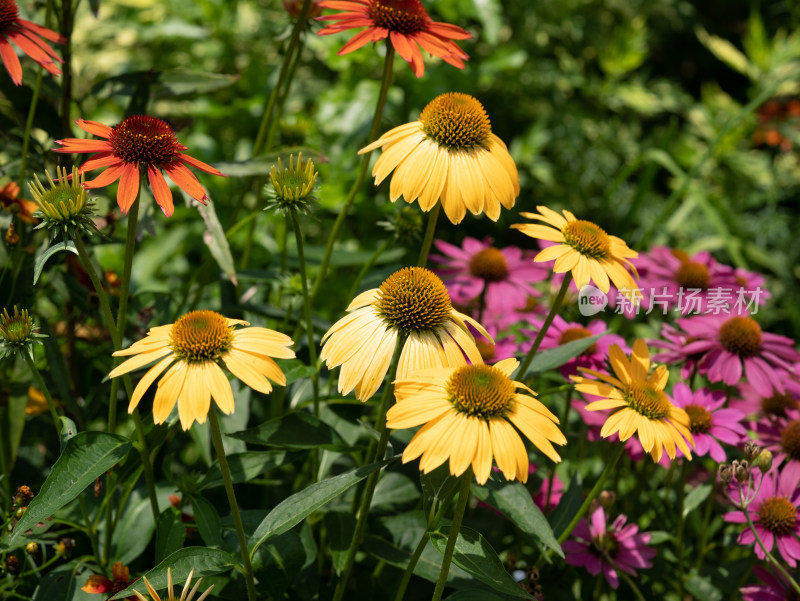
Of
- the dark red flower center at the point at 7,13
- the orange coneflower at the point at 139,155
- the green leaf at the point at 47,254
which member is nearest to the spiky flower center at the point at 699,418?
the orange coneflower at the point at 139,155

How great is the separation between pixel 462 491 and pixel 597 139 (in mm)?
2407

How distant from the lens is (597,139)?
9.25 feet

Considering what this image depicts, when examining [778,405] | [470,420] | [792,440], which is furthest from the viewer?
[778,405]

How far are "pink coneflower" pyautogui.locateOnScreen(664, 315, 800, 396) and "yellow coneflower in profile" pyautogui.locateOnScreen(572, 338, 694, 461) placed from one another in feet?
0.93

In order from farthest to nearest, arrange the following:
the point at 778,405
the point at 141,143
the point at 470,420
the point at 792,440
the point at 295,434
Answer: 1. the point at 778,405
2. the point at 792,440
3. the point at 295,434
4. the point at 141,143
5. the point at 470,420

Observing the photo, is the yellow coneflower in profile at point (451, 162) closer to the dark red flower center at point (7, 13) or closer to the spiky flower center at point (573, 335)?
the spiky flower center at point (573, 335)

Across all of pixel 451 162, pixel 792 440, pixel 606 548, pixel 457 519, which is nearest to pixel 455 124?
pixel 451 162

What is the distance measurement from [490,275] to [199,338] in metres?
0.79

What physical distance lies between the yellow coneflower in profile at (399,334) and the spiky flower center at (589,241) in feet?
0.70

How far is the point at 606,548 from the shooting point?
1038mm

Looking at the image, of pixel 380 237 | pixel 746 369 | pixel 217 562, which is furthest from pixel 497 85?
pixel 217 562

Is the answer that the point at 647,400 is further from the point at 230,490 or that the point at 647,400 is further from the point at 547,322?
the point at 230,490

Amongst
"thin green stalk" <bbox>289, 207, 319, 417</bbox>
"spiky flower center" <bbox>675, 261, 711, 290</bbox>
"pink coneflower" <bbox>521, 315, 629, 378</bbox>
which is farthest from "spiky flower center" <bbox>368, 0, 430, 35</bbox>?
"spiky flower center" <bbox>675, 261, 711, 290</bbox>

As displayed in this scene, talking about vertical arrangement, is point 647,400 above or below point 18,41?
below
